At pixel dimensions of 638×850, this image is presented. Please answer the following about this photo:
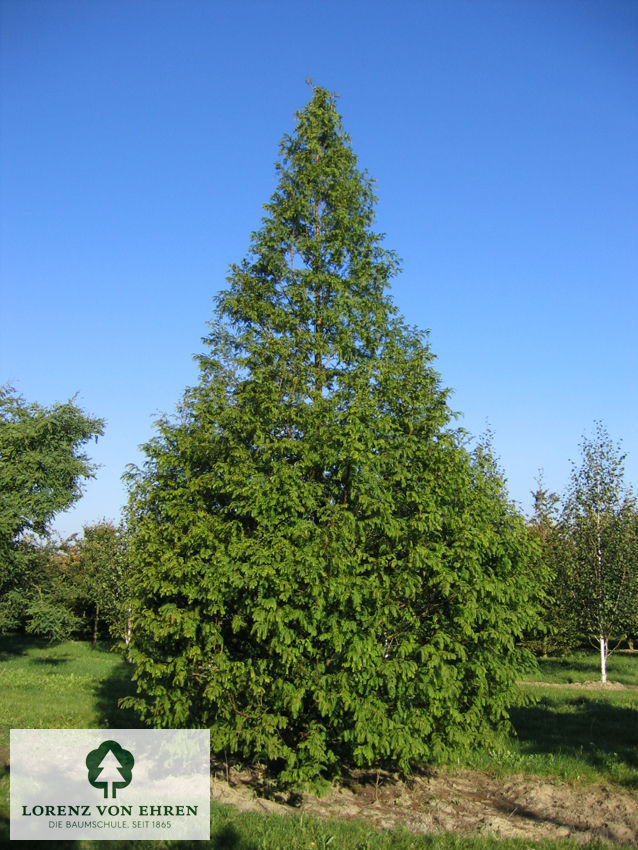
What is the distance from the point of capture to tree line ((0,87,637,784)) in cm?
886

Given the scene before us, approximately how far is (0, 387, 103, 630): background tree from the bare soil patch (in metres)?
12.0

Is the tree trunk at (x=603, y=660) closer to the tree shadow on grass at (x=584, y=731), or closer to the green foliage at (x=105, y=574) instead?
the tree shadow on grass at (x=584, y=731)

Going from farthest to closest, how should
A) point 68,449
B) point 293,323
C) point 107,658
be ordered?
point 107,658, point 68,449, point 293,323

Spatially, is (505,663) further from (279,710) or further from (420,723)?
→ (279,710)

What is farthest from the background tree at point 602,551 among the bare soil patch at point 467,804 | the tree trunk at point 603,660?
the bare soil patch at point 467,804

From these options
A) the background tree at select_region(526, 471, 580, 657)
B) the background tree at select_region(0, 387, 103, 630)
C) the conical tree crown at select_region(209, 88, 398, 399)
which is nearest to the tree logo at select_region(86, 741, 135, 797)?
the conical tree crown at select_region(209, 88, 398, 399)

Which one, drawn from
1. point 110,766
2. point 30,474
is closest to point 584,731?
point 110,766

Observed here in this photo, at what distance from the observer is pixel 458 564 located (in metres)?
9.35

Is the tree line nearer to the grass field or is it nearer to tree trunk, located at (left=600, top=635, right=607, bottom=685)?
the grass field

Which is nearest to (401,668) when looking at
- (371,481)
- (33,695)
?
(371,481)

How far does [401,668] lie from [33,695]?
45.9 ft

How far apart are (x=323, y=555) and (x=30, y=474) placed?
14330 mm

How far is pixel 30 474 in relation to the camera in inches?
778

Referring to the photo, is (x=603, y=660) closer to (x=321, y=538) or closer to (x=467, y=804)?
(x=467, y=804)
